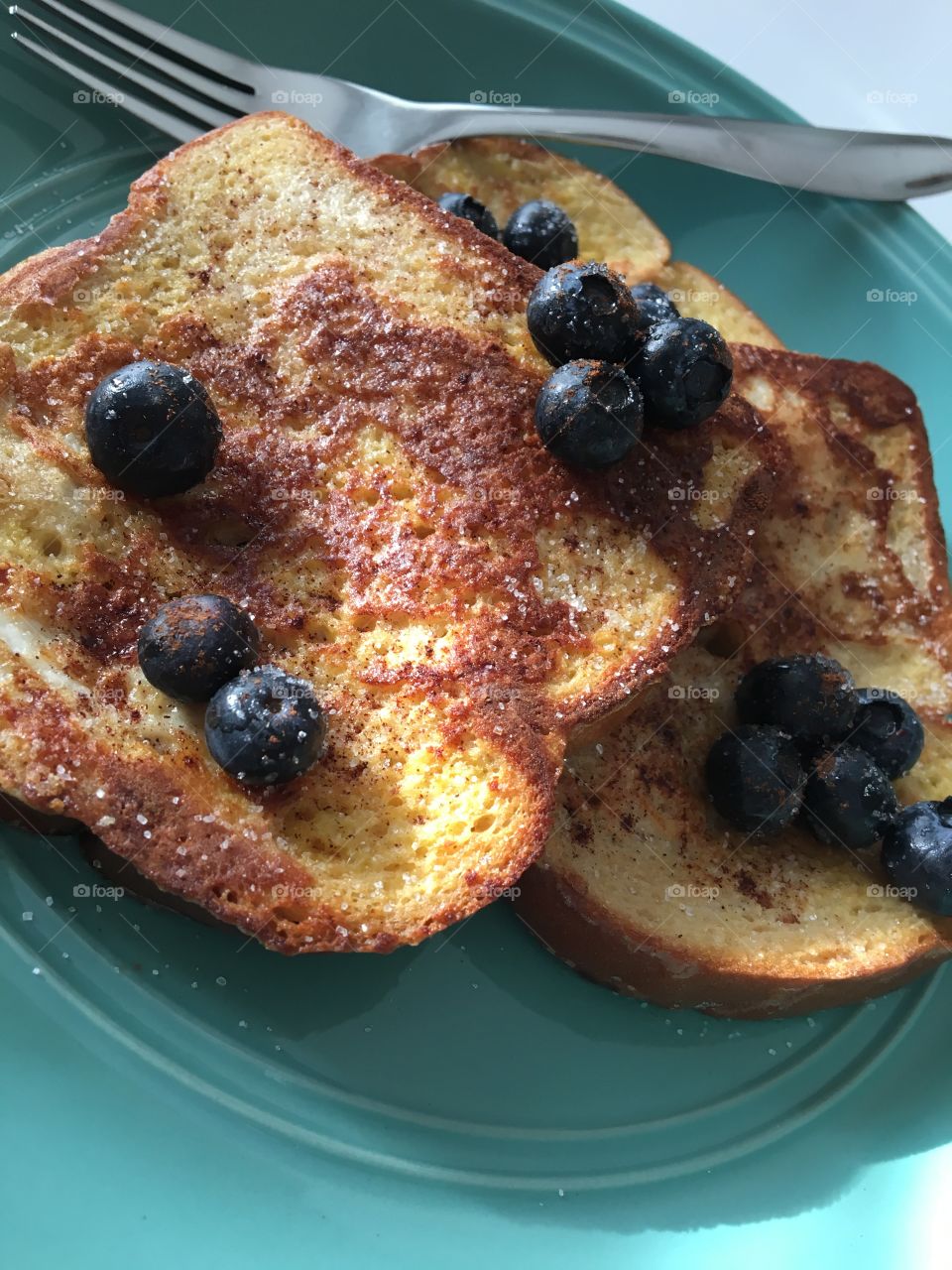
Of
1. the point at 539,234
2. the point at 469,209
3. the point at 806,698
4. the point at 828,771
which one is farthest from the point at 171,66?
the point at 828,771

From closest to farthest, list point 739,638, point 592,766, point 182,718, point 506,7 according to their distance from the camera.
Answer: point 182,718 < point 592,766 < point 739,638 < point 506,7

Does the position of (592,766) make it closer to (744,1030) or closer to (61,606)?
(744,1030)

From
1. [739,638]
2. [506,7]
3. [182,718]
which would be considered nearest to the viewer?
[182,718]

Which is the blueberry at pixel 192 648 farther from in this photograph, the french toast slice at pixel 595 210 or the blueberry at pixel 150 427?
the french toast slice at pixel 595 210

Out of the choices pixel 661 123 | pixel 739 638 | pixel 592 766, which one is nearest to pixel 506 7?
pixel 661 123

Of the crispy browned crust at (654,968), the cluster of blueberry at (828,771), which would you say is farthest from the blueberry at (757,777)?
the crispy browned crust at (654,968)
